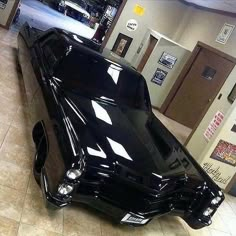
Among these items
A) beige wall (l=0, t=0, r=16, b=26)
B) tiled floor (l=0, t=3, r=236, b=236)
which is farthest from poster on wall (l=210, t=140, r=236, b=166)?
beige wall (l=0, t=0, r=16, b=26)

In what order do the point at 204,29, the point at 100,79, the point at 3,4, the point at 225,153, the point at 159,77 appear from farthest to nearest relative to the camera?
the point at 204,29 → the point at 159,77 → the point at 3,4 → the point at 225,153 → the point at 100,79

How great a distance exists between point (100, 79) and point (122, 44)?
5.00 metres

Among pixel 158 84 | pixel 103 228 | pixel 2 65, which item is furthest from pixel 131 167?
pixel 158 84

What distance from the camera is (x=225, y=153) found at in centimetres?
466

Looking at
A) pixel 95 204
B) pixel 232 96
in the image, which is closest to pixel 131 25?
pixel 232 96

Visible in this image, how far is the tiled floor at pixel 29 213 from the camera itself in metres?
2.48

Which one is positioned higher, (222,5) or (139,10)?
(222,5)

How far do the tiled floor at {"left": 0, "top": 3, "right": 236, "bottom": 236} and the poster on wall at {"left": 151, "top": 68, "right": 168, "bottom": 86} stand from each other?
12.5ft

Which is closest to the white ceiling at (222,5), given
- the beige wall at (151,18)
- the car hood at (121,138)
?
the beige wall at (151,18)

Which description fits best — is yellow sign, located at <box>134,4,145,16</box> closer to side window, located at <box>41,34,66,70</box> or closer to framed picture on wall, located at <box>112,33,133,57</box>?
framed picture on wall, located at <box>112,33,133,57</box>

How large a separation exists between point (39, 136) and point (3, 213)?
3.19 ft

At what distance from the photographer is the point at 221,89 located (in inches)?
200

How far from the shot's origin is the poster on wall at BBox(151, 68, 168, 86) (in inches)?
286

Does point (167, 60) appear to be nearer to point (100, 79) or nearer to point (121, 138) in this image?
point (100, 79)
